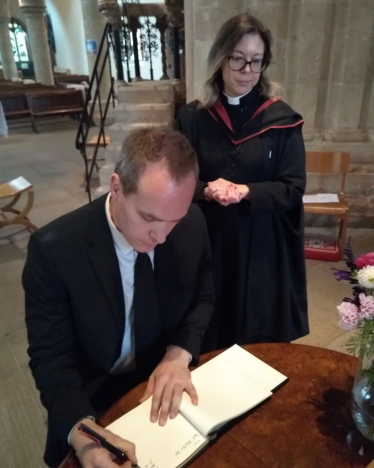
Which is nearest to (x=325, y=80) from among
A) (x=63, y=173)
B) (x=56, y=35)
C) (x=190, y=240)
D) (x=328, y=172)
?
(x=328, y=172)

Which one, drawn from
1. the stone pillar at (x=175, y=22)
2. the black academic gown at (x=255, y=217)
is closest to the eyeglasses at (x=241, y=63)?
the black academic gown at (x=255, y=217)

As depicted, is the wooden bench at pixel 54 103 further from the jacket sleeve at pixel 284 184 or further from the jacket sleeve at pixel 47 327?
the jacket sleeve at pixel 47 327

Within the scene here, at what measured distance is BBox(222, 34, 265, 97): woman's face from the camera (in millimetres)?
1722

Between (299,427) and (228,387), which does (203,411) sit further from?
(299,427)

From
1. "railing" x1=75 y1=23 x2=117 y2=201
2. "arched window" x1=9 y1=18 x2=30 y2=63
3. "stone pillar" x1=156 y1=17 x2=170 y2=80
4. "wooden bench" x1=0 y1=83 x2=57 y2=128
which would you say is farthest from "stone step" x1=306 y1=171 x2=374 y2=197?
"arched window" x1=9 y1=18 x2=30 y2=63

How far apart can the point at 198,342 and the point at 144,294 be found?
232 millimetres

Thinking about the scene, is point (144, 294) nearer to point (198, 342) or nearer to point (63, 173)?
point (198, 342)

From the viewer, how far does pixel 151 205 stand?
1.07 metres

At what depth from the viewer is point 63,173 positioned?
22.0ft

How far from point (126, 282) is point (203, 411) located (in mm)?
440

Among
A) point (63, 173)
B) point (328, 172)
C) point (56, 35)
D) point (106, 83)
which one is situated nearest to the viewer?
point (328, 172)

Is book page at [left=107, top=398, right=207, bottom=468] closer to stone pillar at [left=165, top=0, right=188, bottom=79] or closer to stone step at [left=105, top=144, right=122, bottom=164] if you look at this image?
stone step at [left=105, top=144, right=122, bottom=164]

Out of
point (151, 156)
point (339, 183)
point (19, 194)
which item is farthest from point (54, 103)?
point (151, 156)

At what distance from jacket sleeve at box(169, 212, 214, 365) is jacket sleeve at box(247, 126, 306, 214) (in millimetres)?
375
